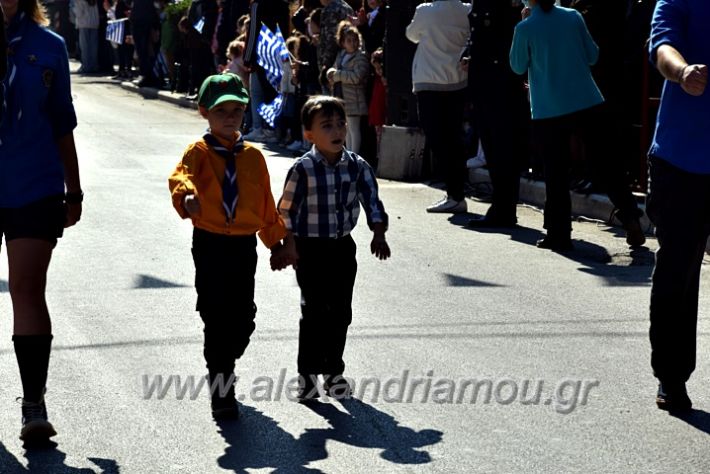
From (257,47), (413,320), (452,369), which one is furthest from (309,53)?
(452,369)

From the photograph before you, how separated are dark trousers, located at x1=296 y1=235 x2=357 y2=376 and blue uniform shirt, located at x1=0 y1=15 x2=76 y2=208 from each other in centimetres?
115

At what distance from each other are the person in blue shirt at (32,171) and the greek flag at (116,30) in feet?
78.5

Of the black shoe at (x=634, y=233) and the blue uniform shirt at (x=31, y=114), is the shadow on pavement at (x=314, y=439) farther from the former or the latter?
the black shoe at (x=634, y=233)

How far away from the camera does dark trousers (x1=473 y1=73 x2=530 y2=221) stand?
11.4m

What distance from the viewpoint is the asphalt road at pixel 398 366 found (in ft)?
18.0

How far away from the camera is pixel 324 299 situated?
628 centimetres

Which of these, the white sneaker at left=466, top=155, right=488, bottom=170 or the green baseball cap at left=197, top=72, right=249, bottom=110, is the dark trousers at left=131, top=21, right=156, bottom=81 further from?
the green baseball cap at left=197, top=72, right=249, bottom=110

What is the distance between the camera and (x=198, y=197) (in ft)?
18.9

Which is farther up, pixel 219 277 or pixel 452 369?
pixel 219 277

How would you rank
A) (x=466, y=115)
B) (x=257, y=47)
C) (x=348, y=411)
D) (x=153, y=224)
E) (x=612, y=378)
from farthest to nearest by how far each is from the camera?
(x=257, y=47)
(x=466, y=115)
(x=153, y=224)
(x=612, y=378)
(x=348, y=411)

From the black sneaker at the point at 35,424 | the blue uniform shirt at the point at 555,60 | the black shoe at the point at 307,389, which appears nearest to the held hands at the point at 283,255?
the black shoe at the point at 307,389

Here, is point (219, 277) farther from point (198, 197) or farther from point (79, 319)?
point (79, 319)

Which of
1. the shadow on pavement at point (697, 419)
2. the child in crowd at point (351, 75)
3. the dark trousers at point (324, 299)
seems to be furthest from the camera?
the child in crowd at point (351, 75)

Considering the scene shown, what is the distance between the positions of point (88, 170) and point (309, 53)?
3.12 m
